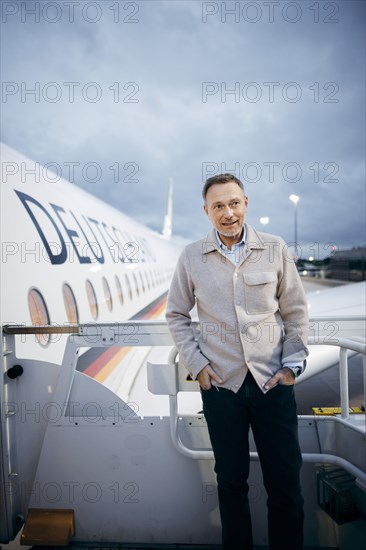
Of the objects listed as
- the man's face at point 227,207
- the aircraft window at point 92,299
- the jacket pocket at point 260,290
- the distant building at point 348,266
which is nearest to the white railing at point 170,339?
the jacket pocket at point 260,290

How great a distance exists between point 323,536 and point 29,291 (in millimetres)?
2818

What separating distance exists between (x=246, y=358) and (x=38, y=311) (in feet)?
7.12

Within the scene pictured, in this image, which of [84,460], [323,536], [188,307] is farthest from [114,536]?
[188,307]

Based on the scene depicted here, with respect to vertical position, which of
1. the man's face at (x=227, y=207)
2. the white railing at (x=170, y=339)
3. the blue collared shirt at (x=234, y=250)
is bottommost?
the white railing at (x=170, y=339)

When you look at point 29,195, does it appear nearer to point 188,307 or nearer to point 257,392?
point 188,307

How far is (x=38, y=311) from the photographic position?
10.8ft

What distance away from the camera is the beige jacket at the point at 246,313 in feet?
6.11

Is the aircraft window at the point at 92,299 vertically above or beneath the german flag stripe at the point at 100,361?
above

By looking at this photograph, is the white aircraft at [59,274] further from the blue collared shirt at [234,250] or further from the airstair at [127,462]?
the blue collared shirt at [234,250]

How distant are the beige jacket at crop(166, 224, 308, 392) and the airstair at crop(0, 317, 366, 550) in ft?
1.31

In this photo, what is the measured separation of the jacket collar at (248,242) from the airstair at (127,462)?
0.67m

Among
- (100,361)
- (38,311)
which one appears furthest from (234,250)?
(100,361)

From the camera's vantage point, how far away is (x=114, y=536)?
240 cm

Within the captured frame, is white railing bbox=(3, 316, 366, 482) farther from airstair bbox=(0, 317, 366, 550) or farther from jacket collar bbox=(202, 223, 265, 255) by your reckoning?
jacket collar bbox=(202, 223, 265, 255)
